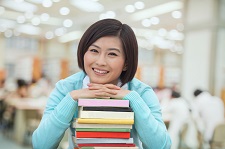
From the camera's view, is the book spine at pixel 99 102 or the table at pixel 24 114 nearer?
the book spine at pixel 99 102

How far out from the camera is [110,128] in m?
1.03

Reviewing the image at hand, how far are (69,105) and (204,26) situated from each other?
22.7 feet

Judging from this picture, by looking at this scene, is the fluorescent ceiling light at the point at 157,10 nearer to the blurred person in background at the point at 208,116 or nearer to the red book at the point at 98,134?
the blurred person in background at the point at 208,116

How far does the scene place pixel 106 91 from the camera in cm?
109

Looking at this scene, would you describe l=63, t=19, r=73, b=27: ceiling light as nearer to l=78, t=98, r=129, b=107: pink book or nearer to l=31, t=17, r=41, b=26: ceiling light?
l=31, t=17, r=41, b=26: ceiling light

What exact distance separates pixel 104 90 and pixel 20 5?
9.06 metres

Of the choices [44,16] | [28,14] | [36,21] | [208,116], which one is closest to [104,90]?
[208,116]

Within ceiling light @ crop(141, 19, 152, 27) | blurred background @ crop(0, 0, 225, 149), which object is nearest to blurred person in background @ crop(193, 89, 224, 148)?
blurred background @ crop(0, 0, 225, 149)

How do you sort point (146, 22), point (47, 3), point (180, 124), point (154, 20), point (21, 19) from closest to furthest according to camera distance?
1. point (180, 124)
2. point (47, 3)
3. point (154, 20)
4. point (146, 22)
5. point (21, 19)

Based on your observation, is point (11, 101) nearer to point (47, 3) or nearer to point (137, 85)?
point (47, 3)

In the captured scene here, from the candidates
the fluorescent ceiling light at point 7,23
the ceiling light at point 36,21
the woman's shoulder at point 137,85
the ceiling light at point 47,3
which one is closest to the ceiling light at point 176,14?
the ceiling light at point 47,3

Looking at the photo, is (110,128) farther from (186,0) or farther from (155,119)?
(186,0)

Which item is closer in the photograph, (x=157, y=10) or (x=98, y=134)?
(x=98, y=134)

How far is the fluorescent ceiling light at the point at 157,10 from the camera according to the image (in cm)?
840
